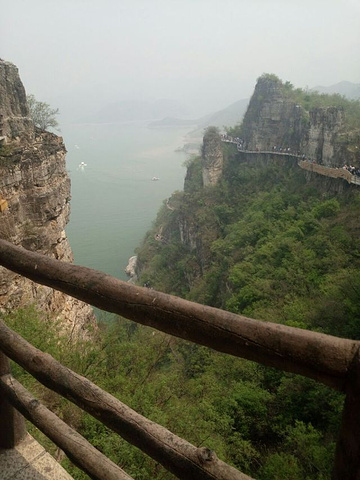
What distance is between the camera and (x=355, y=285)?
12891 millimetres

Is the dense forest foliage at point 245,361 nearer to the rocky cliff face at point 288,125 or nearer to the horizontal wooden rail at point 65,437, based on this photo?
the rocky cliff face at point 288,125

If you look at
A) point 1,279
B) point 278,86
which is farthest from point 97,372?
point 278,86

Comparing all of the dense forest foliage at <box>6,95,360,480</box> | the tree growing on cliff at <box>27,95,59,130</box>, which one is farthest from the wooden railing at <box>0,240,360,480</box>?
the tree growing on cliff at <box>27,95,59,130</box>

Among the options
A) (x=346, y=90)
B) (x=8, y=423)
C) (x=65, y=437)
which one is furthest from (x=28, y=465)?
(x=346, y=90)

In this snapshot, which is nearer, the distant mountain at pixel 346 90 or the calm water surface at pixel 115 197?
the calm water surface at pixel 115 197

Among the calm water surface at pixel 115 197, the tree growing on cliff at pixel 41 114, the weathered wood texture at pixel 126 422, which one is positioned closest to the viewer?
the weathered wood texture at pixel 126 422

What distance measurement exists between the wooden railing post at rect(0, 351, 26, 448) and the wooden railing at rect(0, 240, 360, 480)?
10 centimetres

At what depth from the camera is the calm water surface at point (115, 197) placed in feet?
135

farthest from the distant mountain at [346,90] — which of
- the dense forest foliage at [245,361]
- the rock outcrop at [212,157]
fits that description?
the dense forest foliage at [245,361]

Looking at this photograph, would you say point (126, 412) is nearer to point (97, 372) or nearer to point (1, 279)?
point (97, 372)

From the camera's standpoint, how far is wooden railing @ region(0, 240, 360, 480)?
34.0 inches

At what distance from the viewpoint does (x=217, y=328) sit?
1.02 meters

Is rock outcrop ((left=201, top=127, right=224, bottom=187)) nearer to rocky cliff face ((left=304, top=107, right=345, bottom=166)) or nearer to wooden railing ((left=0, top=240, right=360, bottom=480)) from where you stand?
rocky cliff face ((left=304, top=107, right=345, bottom=166))

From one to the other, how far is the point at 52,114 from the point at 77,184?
46706 millimetres
